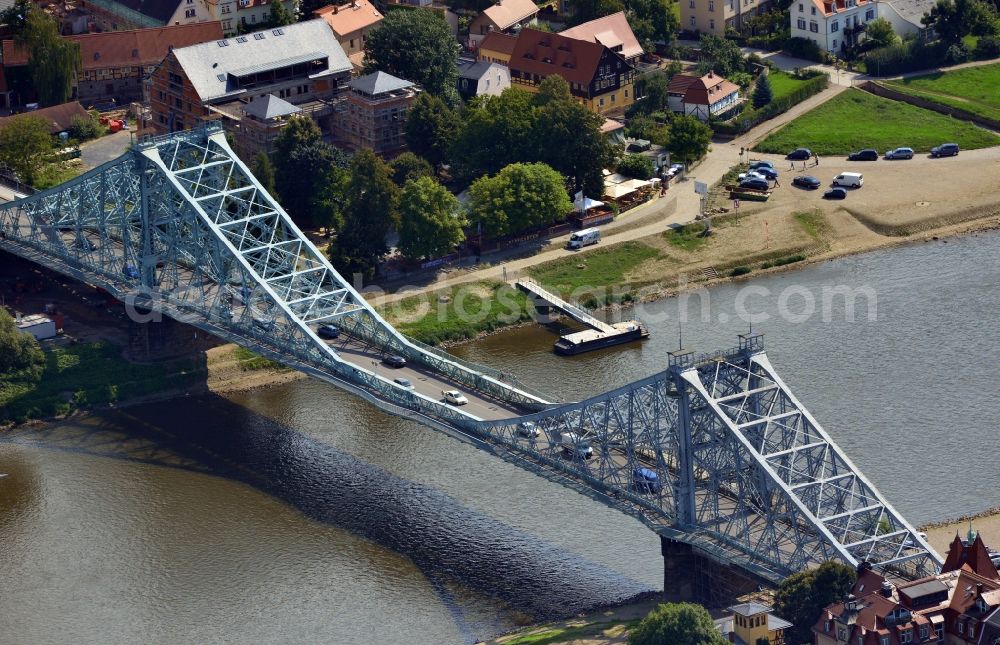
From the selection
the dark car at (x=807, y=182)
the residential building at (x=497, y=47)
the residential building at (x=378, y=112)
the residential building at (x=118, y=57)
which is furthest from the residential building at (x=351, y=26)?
the dark car at (x=807, y=182)

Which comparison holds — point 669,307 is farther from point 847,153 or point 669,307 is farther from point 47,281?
point 47,281

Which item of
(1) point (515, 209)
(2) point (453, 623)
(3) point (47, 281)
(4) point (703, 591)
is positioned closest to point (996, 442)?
(4) point (703, 591)

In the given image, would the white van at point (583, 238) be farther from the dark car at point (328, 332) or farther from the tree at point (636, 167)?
the dark car at point (328, 332)

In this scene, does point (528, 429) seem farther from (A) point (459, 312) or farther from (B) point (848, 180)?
(B) point (848, 180)

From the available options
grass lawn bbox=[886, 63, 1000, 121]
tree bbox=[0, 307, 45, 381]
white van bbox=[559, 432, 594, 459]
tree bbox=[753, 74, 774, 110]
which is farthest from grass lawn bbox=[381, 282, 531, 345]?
grass lawn bbox=[886, 63, 1000, 121]

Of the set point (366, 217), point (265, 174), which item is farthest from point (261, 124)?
point (366, 217)

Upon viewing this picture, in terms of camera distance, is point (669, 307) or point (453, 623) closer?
point (453, 623)
